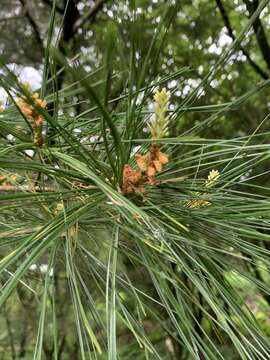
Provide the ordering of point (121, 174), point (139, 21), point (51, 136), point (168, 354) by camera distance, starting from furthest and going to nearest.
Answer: point (168, 354), point (51, 136), point (121, 174), point (139, 21)

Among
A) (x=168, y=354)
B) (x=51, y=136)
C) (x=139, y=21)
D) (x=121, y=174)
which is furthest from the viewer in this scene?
(x=168, y=354)

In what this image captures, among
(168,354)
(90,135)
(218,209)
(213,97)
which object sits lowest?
(168,354)

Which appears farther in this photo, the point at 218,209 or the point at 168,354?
the point at 168,354

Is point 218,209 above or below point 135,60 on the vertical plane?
below

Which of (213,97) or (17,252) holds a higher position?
(213,97)

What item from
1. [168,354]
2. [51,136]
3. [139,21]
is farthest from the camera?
[168,354]

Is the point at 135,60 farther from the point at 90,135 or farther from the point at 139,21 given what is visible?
the point at 90,135

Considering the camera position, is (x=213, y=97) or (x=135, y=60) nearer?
(x=135, y=60)

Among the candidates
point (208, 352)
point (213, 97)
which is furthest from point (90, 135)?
point (213, 97)

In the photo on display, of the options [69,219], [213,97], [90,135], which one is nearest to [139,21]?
[69,219]

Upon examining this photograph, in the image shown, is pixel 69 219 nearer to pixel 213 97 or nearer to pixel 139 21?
pixel 139 21
